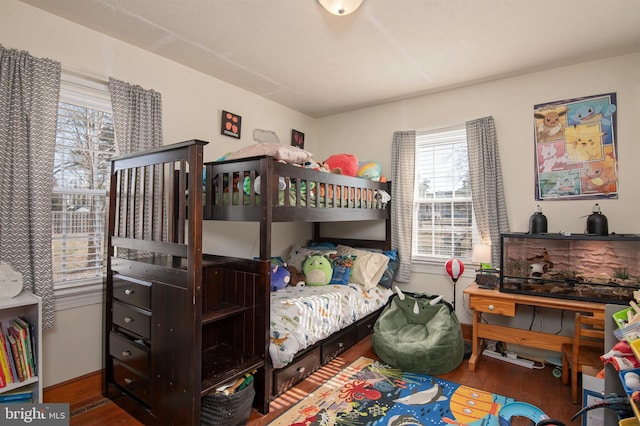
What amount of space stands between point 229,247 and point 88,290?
4.04ft

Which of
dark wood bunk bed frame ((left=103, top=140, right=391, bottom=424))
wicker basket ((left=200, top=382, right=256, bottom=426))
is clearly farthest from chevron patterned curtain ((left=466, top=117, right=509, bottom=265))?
wicker basket ((left=200, top=382, right=256, bottom=426))

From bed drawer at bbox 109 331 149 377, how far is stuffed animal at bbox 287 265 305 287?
1.48m

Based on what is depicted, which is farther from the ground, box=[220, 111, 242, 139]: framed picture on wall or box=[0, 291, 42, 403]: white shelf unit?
box=[220, 111, 242, 139]: framed picture on wall

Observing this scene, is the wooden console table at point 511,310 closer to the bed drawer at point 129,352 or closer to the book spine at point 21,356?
the bed drawer at point 129,352

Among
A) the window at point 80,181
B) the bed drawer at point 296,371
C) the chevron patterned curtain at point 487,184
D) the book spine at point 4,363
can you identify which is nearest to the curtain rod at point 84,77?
the window at point 80,181

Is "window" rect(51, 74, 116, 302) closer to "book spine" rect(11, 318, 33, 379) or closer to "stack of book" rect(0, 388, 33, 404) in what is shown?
"book spine" rect(11, 318, 33, 379)

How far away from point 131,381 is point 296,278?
158 centimetres

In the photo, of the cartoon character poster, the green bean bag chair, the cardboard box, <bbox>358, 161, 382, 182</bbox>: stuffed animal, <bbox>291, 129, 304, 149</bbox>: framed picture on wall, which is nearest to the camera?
the cardboard box

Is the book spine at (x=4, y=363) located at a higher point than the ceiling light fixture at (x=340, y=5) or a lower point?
lower

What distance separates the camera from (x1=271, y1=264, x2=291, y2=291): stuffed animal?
9.91 ft

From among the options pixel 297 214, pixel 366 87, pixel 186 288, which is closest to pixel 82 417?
pixel 186 288

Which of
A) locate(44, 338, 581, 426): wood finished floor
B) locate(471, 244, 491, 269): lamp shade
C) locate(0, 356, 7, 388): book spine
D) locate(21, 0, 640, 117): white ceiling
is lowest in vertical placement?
locate(44, 338, 581, 426): wood finished floor

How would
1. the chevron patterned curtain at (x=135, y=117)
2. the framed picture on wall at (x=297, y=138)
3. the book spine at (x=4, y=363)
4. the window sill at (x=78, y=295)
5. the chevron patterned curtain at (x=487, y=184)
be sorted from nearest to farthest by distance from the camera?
the book spine at (x=4, y=363), the window sill at (x=78, y=295), the chevron patterned curtain at (x=135, y=117), the chevron patterned curtain at (x=487, y=184), the framed picture on wall at (x=297, y=138)

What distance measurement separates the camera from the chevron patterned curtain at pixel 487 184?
316 cm
